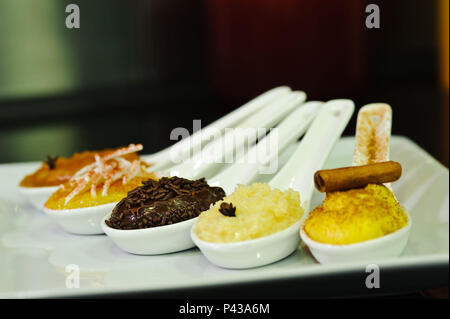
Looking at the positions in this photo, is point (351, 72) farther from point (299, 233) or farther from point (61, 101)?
point (299, 233)

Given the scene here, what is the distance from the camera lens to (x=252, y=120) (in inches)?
85.8

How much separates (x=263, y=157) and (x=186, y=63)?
3.83 m

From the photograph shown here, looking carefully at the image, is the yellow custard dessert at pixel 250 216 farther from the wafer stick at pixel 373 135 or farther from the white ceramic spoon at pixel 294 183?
the wafer stick at pixel 373 135

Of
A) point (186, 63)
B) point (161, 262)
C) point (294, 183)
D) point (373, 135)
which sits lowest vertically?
point (161, 262)

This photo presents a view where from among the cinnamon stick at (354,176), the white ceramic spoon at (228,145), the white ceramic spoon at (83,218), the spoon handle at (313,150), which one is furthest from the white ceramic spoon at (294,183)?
the white ceramic spoon at (83,218)

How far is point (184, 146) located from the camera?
222 cm

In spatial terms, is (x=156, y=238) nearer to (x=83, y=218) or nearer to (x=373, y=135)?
(x=83, y=218)

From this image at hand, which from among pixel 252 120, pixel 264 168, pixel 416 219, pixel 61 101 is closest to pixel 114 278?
pixel 264 168

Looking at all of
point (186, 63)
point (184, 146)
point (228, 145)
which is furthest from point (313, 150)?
point (186, 63)

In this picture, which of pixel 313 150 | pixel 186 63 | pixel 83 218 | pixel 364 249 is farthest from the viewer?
pixel 186 63

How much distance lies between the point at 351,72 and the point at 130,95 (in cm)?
200

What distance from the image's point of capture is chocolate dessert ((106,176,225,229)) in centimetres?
146

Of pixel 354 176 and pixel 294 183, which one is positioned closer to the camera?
pixel 354 176

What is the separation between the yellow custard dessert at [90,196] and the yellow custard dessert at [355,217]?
0.61 metres
